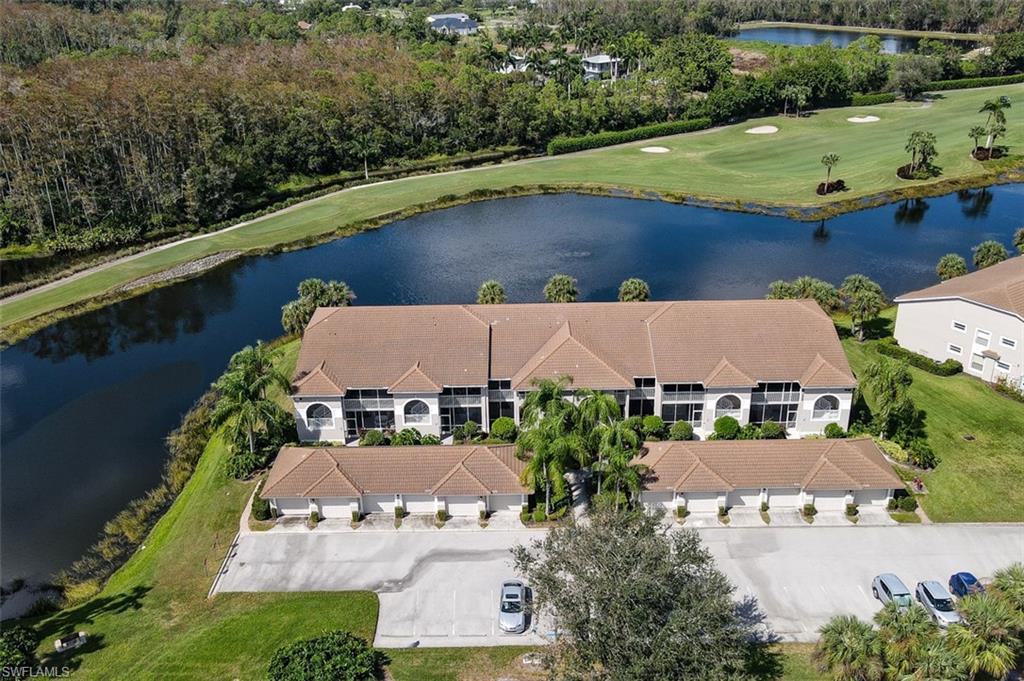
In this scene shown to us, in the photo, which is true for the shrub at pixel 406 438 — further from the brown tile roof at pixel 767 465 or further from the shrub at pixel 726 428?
the shrub at pixel 726 428

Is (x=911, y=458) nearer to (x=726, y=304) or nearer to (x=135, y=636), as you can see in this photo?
(x=726, y=304)

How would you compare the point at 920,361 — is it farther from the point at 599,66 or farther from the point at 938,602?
the point at 599,66

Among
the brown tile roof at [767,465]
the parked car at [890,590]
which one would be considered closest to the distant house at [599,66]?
the brown tile roof at [767,465]

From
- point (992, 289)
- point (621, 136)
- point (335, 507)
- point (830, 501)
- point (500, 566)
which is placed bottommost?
point (500, 566)

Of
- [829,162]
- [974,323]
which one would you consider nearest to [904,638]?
[974,323]

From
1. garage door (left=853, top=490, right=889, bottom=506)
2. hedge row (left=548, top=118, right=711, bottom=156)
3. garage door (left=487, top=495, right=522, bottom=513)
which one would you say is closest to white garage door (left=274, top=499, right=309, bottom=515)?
garage door (left=487, top=495, right=522, bottom=513)

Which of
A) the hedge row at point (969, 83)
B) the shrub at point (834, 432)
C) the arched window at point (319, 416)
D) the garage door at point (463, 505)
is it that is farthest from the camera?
the hedge row at point (969, 83)
